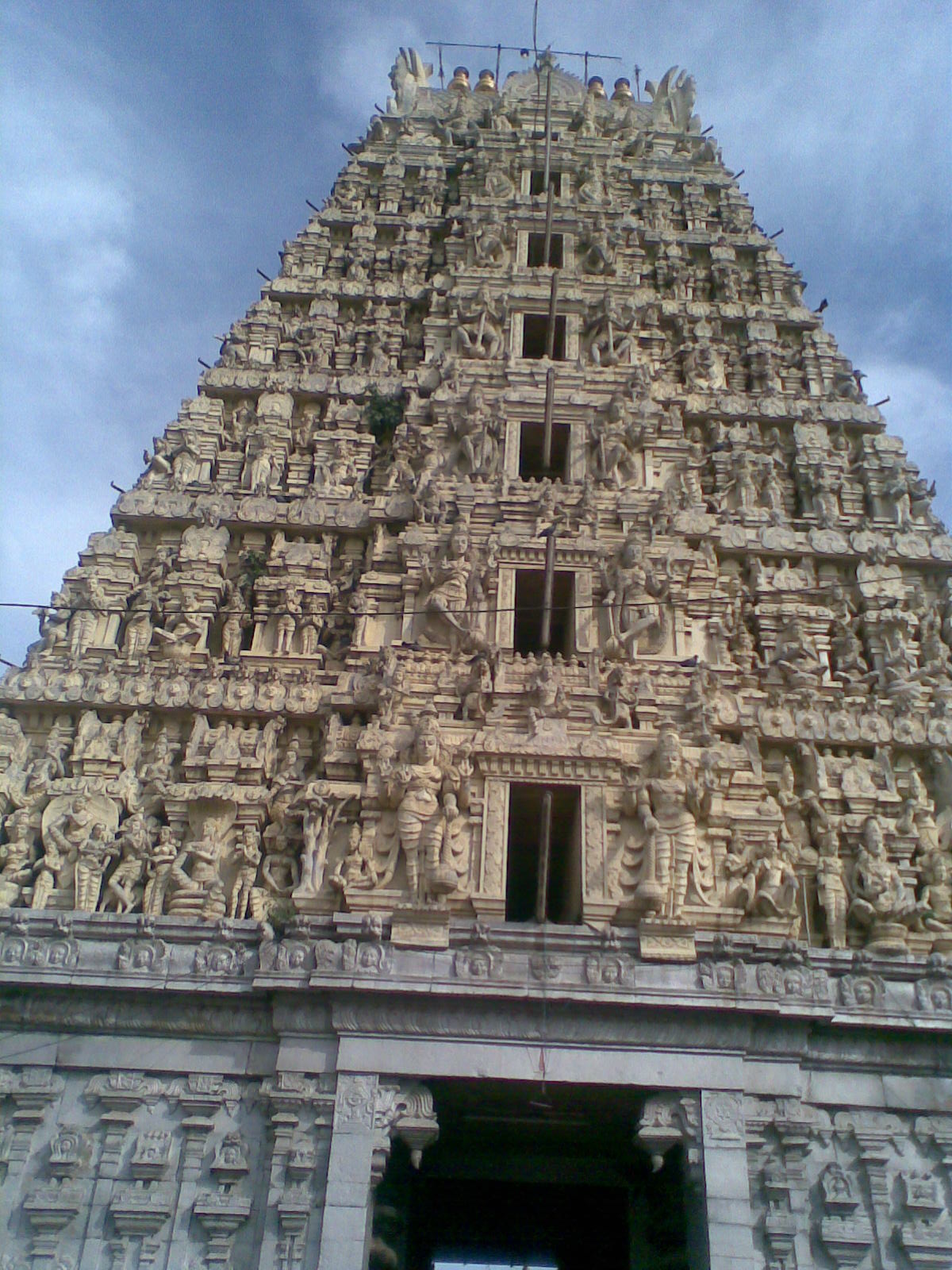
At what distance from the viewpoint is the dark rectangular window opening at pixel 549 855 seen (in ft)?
45.6

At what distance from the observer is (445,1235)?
1575 cm

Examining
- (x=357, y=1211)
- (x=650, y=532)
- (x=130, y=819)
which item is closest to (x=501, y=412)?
(x=650, y=532)

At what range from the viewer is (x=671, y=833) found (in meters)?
13.2

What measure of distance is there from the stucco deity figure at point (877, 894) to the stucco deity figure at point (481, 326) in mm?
11192

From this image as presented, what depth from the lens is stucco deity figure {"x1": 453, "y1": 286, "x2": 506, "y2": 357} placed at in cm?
2033

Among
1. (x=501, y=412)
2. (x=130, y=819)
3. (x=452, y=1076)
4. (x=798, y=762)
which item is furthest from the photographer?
(x=501, y=412)

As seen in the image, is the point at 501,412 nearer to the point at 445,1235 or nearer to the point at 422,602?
the point at 422,602

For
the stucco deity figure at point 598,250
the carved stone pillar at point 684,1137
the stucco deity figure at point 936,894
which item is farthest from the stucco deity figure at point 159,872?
the stucco deity figure at point 598,250

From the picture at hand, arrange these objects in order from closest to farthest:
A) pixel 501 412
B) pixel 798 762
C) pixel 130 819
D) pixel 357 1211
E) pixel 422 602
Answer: pixel 357 1211 → pixel 130 819 → pixel 798 762 → pixel 422 602 → pixel 501 412

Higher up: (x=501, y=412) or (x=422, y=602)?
(x=501, y=412)

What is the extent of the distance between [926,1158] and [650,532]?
366 inches

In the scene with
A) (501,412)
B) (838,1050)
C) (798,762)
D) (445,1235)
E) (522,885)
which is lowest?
(445,1235)

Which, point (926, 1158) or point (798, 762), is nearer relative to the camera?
point (926, 1158)

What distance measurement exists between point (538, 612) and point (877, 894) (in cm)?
633
